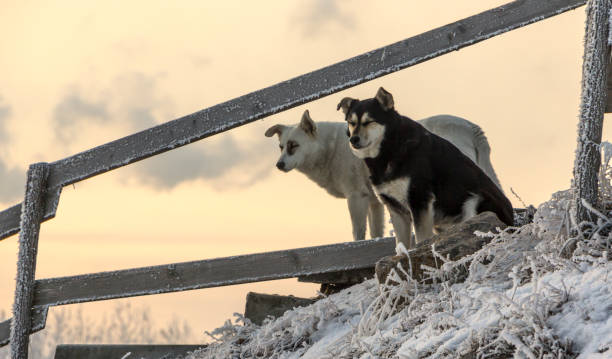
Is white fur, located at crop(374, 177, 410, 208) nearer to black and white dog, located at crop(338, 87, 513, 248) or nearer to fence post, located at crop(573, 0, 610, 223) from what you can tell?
black and white dog, located at crop(338, 87, 513, 248)

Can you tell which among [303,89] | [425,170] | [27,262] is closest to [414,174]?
Answer: [425,170]

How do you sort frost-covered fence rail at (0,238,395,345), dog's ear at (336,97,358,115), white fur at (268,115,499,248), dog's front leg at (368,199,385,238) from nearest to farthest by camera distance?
frost-covered fence rail at (0,238,395,345), dog's ear at (336,97,358,115), white fur at (268,115,499,248), dog's front leg at (368,199,385,238)

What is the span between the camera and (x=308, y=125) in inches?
367

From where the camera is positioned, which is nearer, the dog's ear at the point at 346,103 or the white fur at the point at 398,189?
the white fur at the point at 398,189

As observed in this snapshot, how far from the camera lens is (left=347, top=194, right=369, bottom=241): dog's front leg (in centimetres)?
857

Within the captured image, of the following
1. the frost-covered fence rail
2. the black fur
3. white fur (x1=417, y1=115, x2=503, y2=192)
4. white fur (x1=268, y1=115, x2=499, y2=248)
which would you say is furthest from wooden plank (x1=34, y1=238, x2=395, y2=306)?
white fur (x1=417, y1=115, x2=503, y2=192)

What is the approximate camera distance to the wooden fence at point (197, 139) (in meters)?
5.41

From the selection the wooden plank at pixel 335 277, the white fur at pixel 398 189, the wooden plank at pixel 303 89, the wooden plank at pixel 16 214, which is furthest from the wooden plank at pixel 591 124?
the wooden plank at pixel 16 214

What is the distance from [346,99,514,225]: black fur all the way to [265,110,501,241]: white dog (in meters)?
2.69

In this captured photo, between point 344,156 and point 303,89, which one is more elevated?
point 344,156

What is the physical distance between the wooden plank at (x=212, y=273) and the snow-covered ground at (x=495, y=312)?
1117mm

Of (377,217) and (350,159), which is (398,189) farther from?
(350,159)

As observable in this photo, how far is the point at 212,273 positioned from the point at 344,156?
371 cm

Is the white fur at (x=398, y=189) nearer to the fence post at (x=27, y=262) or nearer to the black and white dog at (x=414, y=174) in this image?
the black and white dog at (x=414, y=174)
